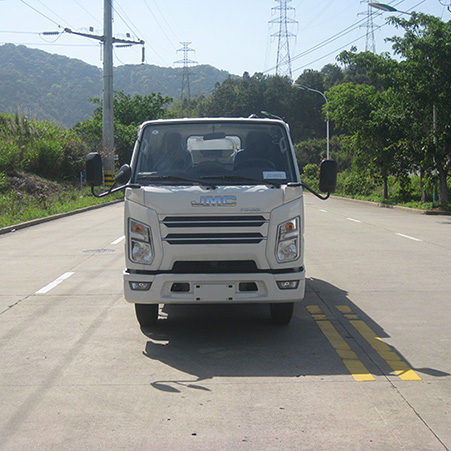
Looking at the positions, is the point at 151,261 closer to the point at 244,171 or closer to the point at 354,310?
the point at 244,171

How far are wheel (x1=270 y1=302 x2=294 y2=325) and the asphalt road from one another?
0.10 m

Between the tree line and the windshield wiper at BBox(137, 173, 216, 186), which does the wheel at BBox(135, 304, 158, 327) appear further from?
the tree line

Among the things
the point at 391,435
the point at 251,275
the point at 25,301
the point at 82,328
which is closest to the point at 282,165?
the point at 251,275

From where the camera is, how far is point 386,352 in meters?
6.07

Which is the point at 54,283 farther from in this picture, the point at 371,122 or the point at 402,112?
the point at 371,122

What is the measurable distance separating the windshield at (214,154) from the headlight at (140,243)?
0.60 m

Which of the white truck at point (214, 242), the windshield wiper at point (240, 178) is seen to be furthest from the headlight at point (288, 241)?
the windshield wiper at point (240, 178)

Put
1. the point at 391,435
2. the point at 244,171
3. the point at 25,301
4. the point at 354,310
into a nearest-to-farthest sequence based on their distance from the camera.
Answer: the point at 391,435 < the point at 244,171 < the point at 354,310 < the point at 25,301

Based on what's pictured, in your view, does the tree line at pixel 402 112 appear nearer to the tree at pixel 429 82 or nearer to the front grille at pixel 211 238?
the tree at pixel 429 82

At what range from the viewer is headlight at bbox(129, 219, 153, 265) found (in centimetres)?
620

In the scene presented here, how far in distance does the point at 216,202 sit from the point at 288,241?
778mm

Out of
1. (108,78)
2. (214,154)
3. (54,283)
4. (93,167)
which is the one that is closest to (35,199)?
(108,78)

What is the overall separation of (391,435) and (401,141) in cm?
2721

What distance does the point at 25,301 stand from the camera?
8656 mm
